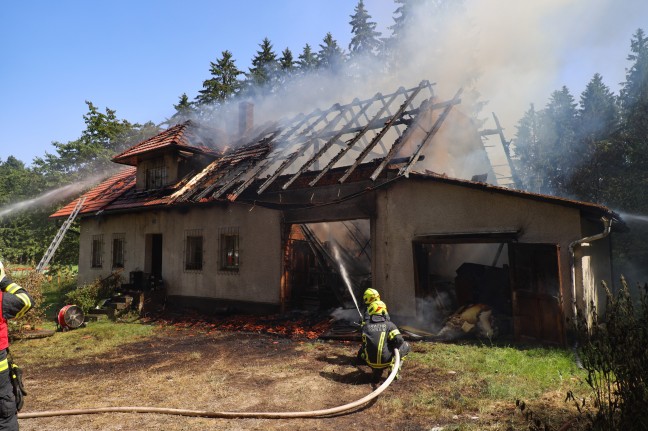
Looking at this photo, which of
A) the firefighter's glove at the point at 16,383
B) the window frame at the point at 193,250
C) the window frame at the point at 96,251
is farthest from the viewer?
the window frame at the point at 96,251

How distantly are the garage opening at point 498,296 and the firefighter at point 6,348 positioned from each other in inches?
291

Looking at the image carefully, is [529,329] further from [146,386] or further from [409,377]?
[146,386]

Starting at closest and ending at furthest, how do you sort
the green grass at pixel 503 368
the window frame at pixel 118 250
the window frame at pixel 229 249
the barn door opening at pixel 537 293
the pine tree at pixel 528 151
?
1. the green grass at pixel 503 368
2. the barn door opening at pixel 537 293
3. the window frame at pixel 229 249
4. the window frame at pixel 118 250
5. the pine tree at pixel 528 151

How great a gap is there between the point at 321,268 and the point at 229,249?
3228mm

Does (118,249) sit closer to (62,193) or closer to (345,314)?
(345,314)

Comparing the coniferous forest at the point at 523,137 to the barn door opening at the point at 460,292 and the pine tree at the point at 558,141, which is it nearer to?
the pine tree at the point at 558,141

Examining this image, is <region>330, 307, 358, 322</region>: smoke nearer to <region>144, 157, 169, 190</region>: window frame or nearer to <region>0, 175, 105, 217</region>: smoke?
<region>144, 157, 169, 190</region>: window frame

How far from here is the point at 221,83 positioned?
3978 cm

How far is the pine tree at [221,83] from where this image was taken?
1542 inches

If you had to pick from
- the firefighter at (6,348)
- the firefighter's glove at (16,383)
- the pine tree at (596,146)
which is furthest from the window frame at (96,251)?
the pine tree at (596,146)

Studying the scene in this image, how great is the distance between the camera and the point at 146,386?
6180 millimetres

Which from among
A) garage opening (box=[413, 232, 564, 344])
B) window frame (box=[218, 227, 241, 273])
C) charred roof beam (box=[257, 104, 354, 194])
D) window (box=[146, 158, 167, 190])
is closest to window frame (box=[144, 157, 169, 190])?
window (box=[146, 158, 167, 190])

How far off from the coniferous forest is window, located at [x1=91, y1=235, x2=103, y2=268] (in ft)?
23.4

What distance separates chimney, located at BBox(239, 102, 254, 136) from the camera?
1844 cm
